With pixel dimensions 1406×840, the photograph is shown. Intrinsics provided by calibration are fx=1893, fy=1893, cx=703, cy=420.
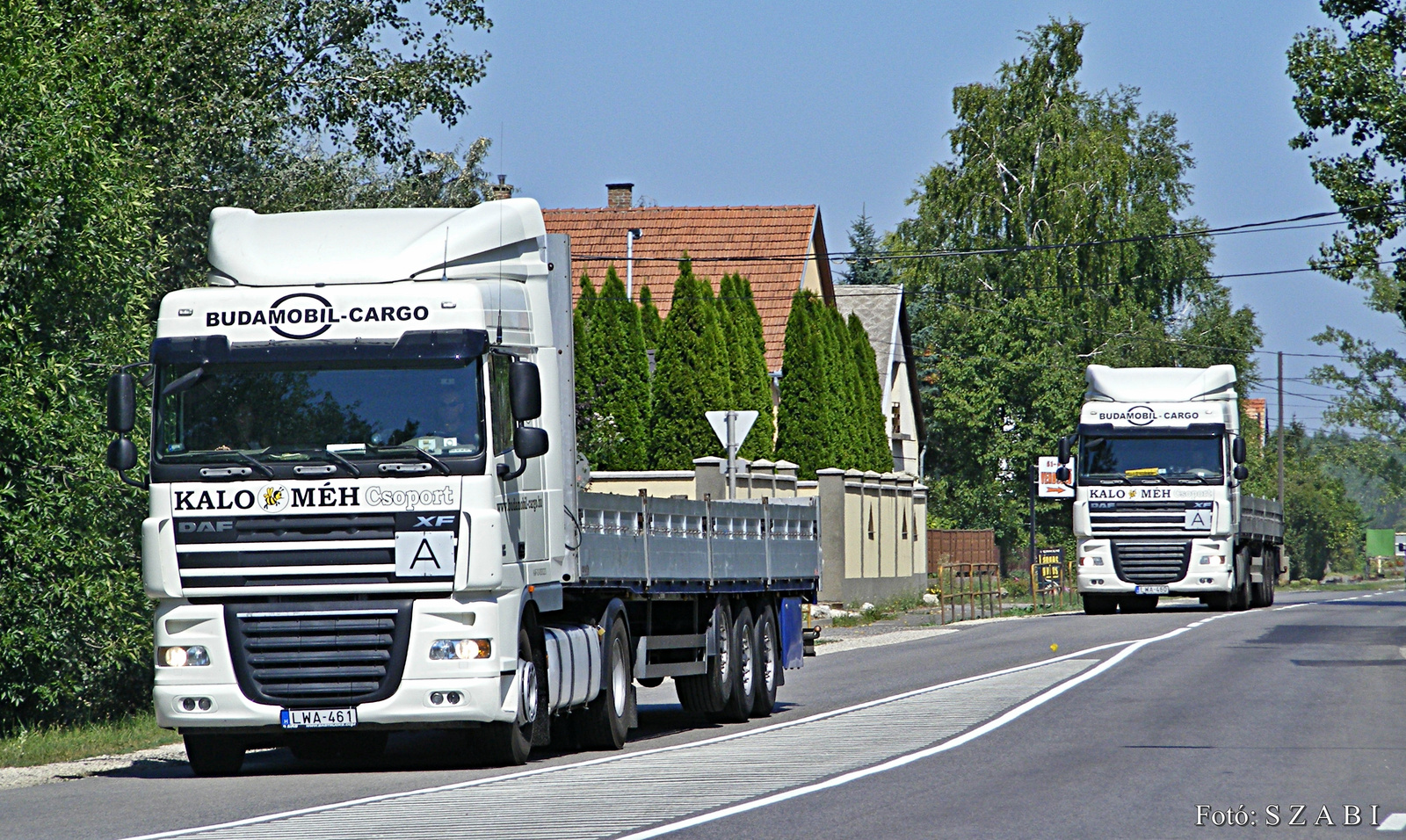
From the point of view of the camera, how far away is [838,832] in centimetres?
942

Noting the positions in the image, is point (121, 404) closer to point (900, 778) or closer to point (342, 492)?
point (342, 492)

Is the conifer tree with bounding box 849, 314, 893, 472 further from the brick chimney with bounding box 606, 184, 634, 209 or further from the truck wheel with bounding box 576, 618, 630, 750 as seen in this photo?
the truck wheel with bounding box 576, 618, 630, 750

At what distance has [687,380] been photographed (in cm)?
3844

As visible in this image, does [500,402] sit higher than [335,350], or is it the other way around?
[335,350]

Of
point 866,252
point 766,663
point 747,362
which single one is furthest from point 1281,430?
point 766,663

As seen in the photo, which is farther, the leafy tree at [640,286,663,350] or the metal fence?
the leafy tree at [640,286,663,350]

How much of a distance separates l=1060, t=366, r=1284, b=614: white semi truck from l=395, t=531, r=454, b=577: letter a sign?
902 inches

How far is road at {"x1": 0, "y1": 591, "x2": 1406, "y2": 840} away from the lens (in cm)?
985

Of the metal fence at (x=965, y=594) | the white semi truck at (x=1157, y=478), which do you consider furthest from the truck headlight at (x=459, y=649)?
the metal fence at (x=965, y=594)

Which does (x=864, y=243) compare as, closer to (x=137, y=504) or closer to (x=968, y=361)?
(x=968, y=361)

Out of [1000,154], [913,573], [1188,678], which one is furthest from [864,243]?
[1188,678]

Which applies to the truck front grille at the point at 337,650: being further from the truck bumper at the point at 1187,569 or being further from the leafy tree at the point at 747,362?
the leafy tree at the point at 747,362

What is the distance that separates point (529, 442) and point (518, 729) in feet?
6.67

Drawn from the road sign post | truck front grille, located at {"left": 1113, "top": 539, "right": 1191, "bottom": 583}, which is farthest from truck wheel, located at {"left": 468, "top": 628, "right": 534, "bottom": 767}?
truck front grille, located at {"left": 1113, "top": 539, "right": 1191, "bottom": 583}
